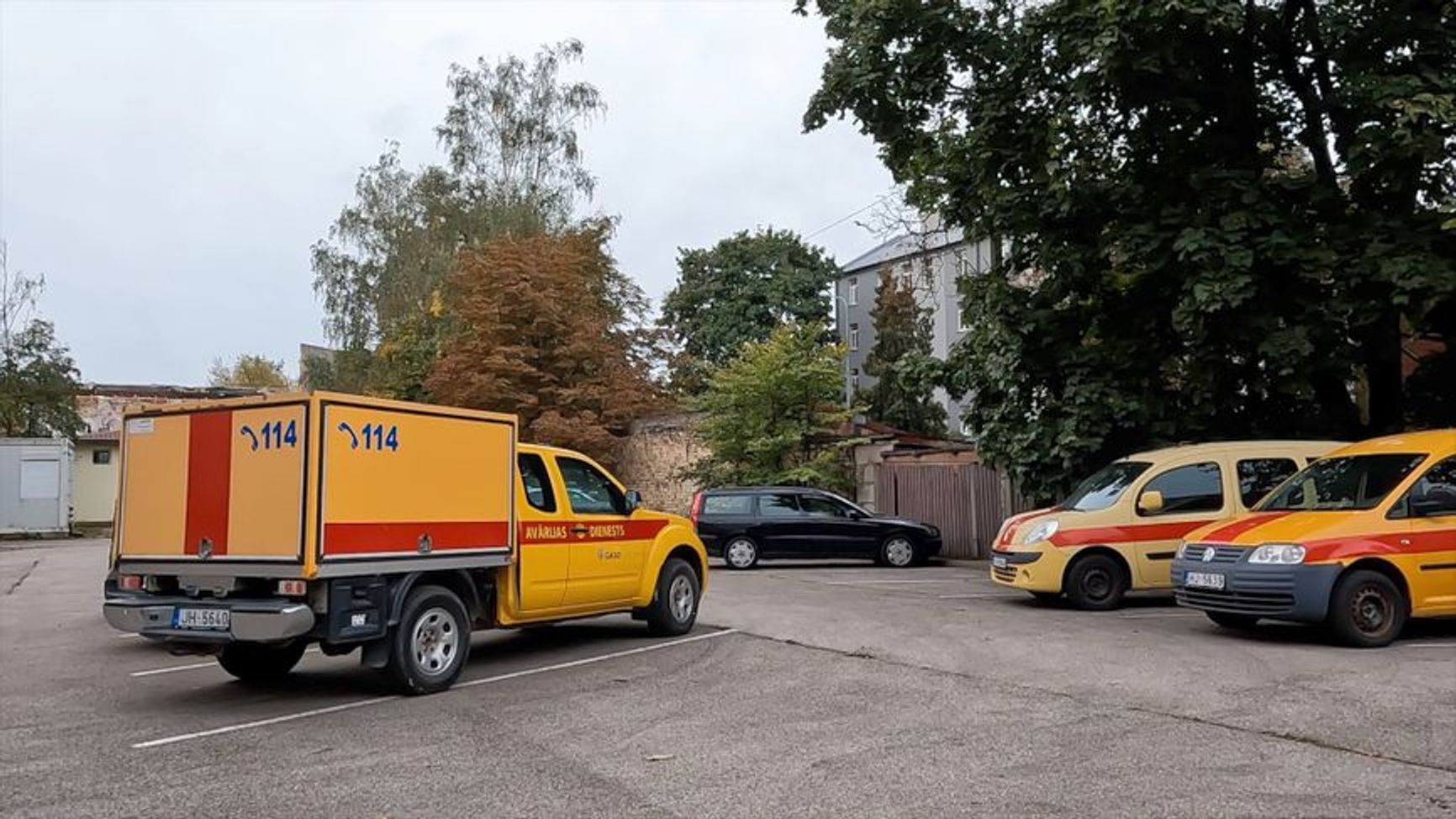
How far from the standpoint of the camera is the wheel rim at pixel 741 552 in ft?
72.7

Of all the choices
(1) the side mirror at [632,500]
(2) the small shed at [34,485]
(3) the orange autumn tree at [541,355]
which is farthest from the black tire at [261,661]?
(2) the small shed at [34,485]

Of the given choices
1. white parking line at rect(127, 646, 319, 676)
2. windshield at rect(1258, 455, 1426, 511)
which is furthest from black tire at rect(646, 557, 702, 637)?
windshield at rect(1258, 455, 1426, 511)

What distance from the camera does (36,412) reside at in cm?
4206

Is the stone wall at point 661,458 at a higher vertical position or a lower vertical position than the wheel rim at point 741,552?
higher

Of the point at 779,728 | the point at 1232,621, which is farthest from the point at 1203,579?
the point at 779,728

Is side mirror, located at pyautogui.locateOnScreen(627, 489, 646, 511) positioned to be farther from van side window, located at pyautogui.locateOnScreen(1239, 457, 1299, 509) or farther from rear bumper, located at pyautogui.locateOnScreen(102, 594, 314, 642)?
van side window, located at pyautogui.locateOnScreen(1239, 457, 1299, 509)

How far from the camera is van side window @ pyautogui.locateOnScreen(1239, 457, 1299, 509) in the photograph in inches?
540

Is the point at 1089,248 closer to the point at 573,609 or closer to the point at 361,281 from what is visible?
the point at 573,609

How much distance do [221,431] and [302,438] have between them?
0.89 meters

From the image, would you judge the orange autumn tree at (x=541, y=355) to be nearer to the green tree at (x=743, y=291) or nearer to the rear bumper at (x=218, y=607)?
the green tree at (x=743, y=291)

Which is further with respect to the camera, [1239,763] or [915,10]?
[915,10]

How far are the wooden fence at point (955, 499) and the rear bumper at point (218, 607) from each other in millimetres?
15866

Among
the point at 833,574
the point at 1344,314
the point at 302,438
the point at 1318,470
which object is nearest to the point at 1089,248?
the point at 1344,314

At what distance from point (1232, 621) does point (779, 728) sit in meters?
5.99
